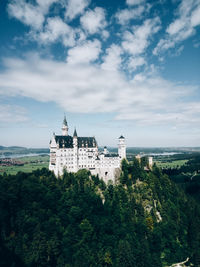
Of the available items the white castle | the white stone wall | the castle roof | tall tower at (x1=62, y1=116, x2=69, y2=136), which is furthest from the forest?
tall tower at (x1=62, y1=116, x2=69, y2=136)

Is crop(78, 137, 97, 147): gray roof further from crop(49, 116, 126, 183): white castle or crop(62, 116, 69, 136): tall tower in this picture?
crop(62, 116, 69, 136): tall tower

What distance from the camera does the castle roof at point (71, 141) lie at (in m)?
71.4

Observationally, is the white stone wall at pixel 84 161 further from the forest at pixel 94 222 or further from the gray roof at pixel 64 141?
the forest at pixel 94 222

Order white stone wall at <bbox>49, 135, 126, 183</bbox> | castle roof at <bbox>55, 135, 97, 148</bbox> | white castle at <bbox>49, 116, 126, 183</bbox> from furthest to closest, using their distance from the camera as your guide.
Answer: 1. castle roof at <bbox>55, 135, 97, 148</bbox>
2. white castle at <bbox>49, 116, 126, 183</bbox>
3. white stone wall at <bbox>49, 135, 126, 183</bbox>

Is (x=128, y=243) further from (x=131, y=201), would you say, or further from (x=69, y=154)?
(x=69, y=154)

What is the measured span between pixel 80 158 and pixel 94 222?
25.1 metres

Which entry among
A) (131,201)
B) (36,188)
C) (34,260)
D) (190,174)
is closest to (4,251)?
(34,260)

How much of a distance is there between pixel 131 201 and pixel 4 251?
39.0 m

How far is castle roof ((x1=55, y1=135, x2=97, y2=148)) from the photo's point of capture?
71363 mm

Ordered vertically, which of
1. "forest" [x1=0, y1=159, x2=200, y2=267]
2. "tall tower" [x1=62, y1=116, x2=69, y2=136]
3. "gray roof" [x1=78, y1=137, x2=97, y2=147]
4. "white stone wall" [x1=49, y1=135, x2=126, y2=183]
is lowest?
"forest" [x1=0, y1=159, x2=200, y2=267]

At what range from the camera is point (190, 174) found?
128 m

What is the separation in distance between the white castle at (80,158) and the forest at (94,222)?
3.92 meters

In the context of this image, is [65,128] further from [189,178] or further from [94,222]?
[189,178]

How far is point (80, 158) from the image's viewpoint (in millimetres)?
72750
